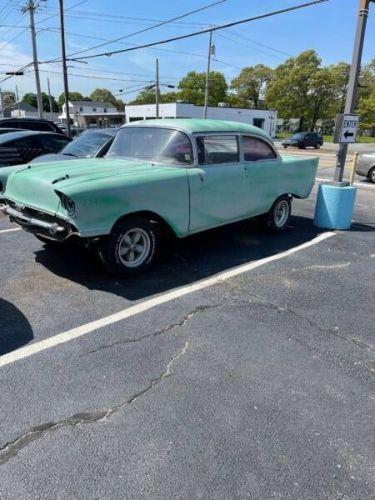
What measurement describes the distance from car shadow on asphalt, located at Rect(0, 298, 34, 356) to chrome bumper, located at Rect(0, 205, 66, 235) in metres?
0.86

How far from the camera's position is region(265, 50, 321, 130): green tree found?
6556cm

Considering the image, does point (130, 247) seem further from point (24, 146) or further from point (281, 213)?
point (24, 146)

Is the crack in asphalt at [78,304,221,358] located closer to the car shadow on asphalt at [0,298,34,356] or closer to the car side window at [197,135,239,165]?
the car shadow on asphalt at [0,298,34,356]

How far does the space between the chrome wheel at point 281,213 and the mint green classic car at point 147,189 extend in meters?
0.46

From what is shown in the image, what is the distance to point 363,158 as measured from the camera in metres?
14.7

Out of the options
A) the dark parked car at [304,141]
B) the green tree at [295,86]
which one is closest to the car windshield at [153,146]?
the dark parked car at [304,141]

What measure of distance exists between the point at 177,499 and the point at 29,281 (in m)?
3.23

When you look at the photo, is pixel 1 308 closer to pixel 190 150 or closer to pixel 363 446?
pixel 190 150

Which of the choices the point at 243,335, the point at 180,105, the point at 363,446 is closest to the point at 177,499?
the point at 363,446

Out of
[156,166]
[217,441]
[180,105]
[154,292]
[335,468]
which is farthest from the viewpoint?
[180,105]

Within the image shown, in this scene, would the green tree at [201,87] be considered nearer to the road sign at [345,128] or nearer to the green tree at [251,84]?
the green tree at [251,84]

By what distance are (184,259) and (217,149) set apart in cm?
151

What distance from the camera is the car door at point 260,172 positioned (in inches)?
238

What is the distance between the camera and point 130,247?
4820 mm
